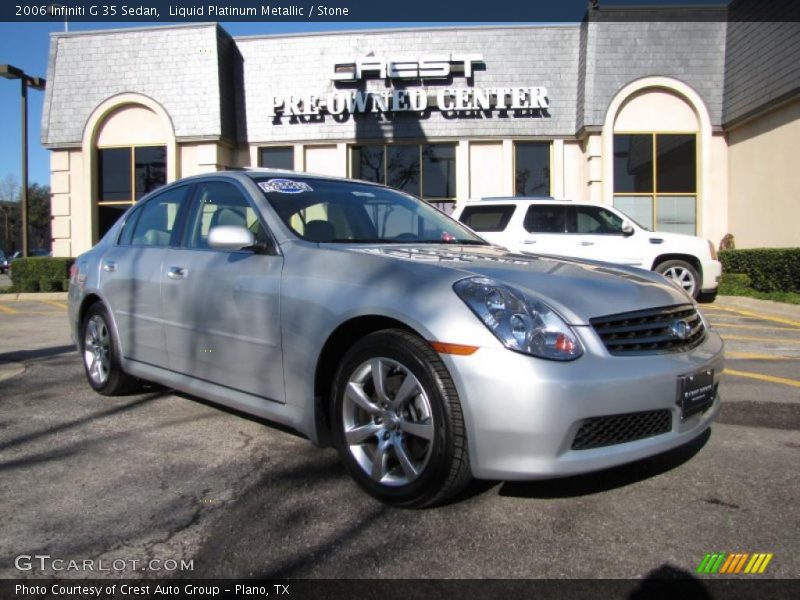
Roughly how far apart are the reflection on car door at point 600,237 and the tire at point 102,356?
7505 millimetres

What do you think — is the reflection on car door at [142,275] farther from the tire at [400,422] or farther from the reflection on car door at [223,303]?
the tire at [400,422]

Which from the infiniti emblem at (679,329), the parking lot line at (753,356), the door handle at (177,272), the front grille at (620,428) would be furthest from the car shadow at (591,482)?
the parking lot line at (753,356)

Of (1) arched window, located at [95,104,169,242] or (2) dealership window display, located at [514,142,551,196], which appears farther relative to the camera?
(1) arched window, located at [95,104,169,242]

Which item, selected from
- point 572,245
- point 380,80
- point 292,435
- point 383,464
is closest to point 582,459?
point 383,464

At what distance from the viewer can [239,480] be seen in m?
3.20

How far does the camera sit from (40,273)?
16156 mm

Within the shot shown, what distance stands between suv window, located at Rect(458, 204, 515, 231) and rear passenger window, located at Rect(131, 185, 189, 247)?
6.44 metres

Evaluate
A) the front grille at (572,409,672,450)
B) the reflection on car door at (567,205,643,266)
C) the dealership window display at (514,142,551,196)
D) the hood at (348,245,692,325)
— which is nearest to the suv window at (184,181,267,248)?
the hood at (348,245,692,325)

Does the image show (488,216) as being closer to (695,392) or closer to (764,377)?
(764,377)

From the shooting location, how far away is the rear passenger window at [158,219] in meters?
4.43

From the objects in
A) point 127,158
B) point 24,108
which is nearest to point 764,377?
point 127,158

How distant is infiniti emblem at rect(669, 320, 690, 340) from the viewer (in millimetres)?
2918

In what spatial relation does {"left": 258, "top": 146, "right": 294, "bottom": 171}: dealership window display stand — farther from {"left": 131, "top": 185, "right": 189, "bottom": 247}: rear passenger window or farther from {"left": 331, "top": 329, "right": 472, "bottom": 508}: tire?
{"left": 331, "top": 329, "right": 472, "bottom": 508}: tire

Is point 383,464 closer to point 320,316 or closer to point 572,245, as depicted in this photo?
point 320,316
